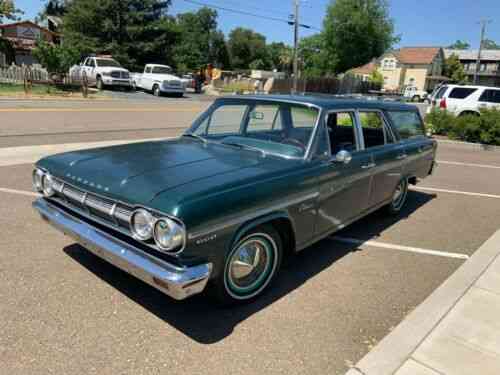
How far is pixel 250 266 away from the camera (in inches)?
131

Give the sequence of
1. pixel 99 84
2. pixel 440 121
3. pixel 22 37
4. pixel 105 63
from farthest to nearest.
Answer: pixel 22 37
pixel 105 63
pixel 99 84
pixel 440 121

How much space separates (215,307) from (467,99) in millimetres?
16043

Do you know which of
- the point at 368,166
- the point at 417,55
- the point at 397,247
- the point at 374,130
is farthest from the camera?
the point at 417,55

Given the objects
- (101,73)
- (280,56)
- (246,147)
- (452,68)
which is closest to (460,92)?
(246,147)

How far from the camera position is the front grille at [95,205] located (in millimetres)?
2850

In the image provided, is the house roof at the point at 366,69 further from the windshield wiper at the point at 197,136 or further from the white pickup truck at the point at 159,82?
the windshield wiper at the point at 197,136

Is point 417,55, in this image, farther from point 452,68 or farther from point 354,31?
point 354,31

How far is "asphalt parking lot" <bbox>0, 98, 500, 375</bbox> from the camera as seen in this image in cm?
268

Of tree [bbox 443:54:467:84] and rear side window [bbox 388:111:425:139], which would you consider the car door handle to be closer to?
rear side window [bbox 388:111:425:139]

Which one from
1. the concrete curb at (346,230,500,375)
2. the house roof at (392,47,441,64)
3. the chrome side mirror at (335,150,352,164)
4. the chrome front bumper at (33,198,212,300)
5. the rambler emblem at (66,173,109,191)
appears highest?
the house roof at (392,47,441,64)

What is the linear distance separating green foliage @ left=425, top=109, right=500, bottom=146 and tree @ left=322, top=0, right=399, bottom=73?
49.7m

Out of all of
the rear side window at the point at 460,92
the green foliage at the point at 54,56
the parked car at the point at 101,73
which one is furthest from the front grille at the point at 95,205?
the parked car at the point at 101,73

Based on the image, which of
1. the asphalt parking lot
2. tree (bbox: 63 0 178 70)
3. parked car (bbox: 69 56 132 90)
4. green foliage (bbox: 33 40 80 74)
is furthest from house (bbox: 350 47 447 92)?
the asphalt parking lot

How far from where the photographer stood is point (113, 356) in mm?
2650
